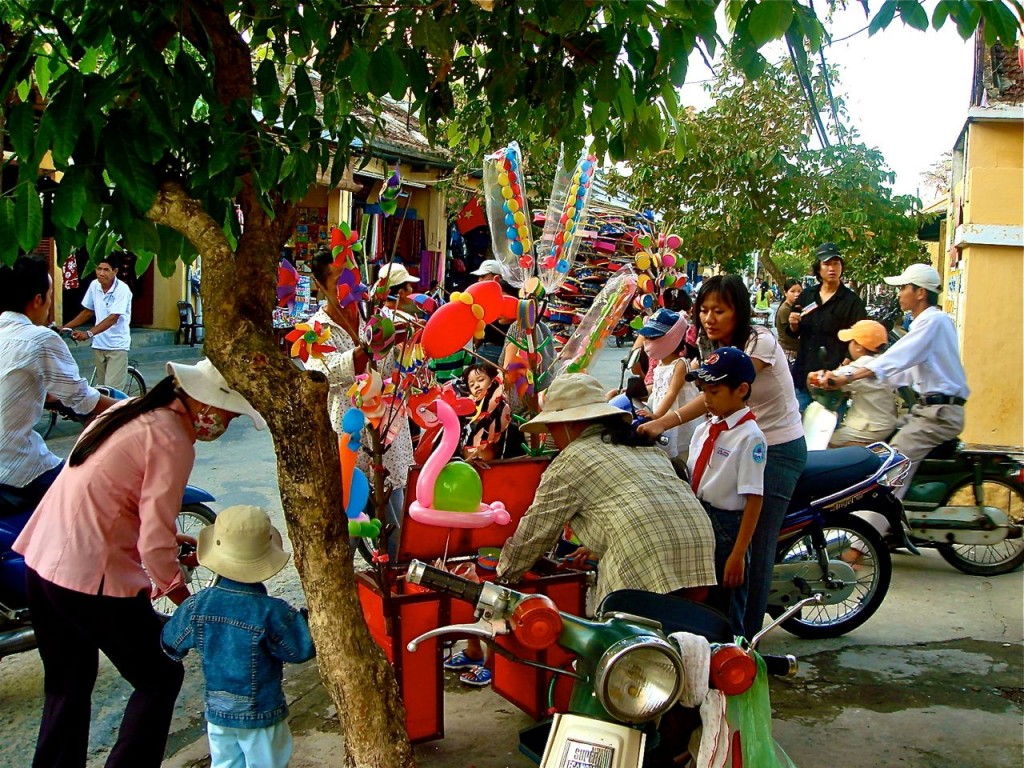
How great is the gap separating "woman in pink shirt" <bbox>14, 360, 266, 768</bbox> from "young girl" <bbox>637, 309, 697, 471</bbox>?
8.72 feet

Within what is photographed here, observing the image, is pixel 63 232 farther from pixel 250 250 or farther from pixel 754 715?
pixel 754 715

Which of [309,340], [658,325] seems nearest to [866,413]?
[658,325]

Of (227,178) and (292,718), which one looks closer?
(227,178)

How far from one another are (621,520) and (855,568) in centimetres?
232

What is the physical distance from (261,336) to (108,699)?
2.21m

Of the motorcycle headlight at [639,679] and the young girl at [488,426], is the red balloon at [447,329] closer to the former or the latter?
the young girl at [488,426]

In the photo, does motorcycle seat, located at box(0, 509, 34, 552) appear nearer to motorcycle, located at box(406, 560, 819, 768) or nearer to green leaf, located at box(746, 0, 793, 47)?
motorcycle, located at box(406, 560, 819, 768)

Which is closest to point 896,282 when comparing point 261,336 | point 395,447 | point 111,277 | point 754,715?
point 395,447

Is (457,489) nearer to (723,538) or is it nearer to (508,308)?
(508,308)

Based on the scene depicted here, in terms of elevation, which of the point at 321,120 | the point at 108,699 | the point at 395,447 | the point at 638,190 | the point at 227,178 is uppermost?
the point at 638,190

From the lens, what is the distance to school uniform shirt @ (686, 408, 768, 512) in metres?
3.70

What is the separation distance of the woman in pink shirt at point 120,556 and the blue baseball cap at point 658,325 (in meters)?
2.69

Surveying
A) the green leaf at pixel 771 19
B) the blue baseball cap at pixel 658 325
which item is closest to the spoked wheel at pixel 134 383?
the blue baseball cap at pixel 658 325

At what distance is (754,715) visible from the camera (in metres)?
2.65
